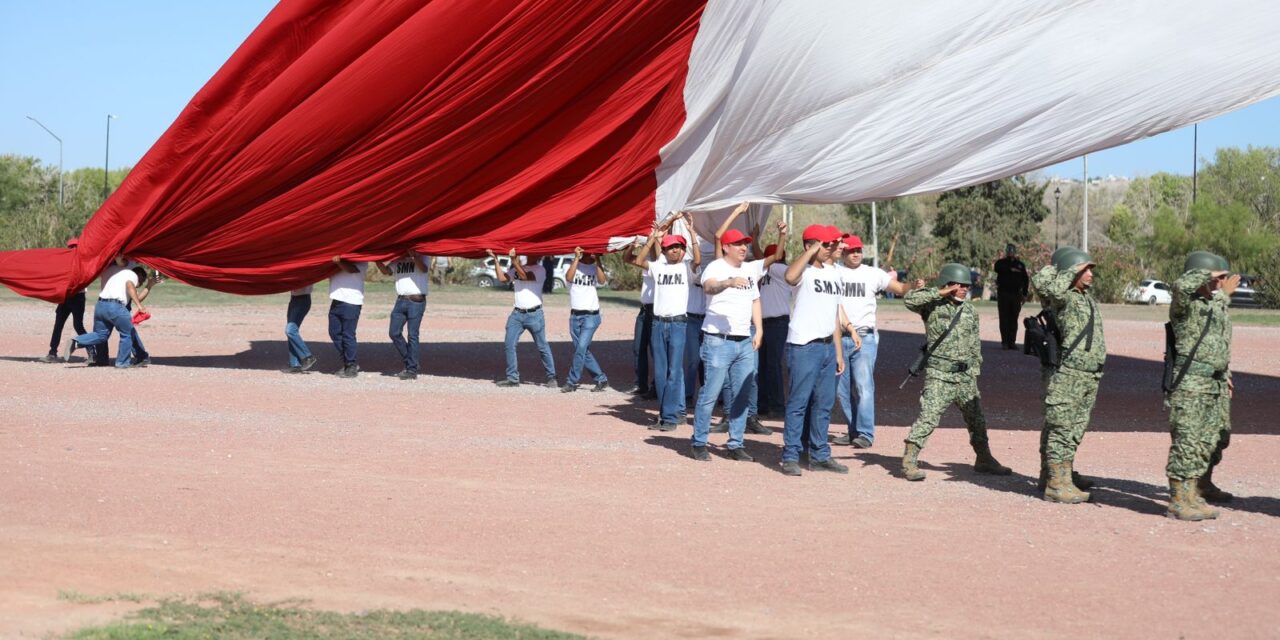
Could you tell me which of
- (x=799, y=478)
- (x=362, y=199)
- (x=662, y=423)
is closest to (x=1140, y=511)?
(x=799, y=478)

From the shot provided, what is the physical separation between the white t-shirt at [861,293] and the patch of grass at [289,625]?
20.8 ft

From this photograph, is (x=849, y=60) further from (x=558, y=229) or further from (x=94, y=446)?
(x=94, y=446)

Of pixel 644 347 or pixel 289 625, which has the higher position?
pixel 644 347

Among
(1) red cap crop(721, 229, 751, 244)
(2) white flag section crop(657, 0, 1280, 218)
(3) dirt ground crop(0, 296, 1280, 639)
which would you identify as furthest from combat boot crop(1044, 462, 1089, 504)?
(2) white flag section crop(657, 0, 1280, 218)

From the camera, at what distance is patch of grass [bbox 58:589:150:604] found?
20.6 feet

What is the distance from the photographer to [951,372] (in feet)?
33.7

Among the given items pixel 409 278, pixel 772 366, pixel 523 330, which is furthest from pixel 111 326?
pixel 772 366

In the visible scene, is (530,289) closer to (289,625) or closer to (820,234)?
(820,234)

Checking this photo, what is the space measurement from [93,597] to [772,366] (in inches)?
331

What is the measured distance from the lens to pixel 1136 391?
16984 mm

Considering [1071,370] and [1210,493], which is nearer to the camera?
[1071,370]

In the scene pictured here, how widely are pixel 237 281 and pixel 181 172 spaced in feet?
5.00

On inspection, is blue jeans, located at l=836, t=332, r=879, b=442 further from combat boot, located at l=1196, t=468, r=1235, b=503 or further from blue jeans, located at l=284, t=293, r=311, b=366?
blue jeans, located at l=284, t=293, r=311, b=366

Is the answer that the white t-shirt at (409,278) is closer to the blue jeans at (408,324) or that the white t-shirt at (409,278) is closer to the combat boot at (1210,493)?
the blue jeans at (408,324)
